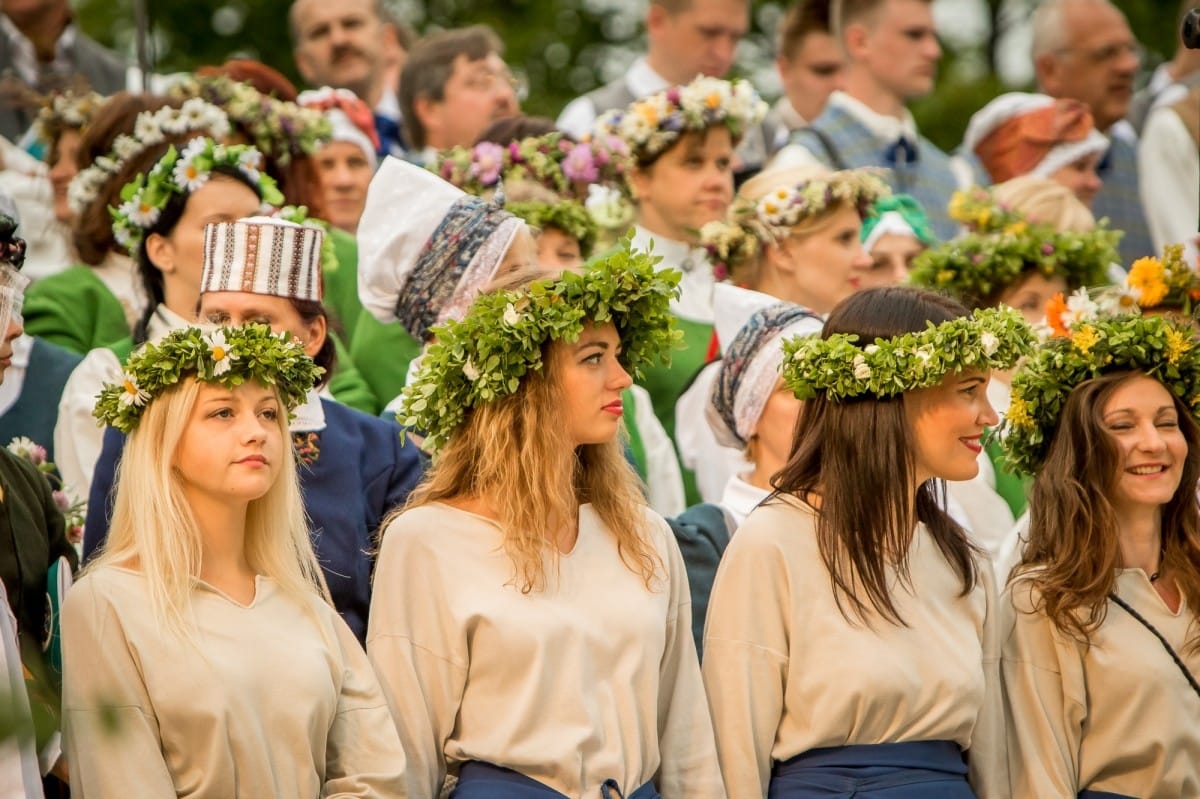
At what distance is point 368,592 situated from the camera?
5480 millimetres

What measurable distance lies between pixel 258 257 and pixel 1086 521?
252 cm

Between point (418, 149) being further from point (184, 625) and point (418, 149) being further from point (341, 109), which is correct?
point (184, 625)

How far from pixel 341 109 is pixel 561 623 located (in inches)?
187

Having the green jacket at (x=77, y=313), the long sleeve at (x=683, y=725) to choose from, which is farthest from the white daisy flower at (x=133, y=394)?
the green jacket at (x=77, y=313)

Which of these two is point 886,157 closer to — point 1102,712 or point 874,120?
point 874,120

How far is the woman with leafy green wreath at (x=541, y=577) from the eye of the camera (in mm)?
4715

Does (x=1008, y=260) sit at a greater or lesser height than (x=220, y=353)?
greater

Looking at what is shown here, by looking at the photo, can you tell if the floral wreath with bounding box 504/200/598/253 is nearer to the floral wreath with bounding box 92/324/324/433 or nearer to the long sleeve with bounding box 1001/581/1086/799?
the floral wreath with bounding box 92/324/324/433

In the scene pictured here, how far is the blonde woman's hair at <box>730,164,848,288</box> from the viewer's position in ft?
25.1

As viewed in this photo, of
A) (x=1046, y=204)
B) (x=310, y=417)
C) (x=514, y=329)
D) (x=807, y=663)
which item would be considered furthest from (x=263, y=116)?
(x=807, y=663)

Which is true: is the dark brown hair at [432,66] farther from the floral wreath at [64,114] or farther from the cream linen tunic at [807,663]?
the cream linen tunic at [807,663]

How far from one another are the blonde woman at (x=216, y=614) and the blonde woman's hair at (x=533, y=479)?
440mm

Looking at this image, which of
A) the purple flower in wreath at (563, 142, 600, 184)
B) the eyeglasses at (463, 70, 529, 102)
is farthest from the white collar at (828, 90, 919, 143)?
the purple flower in wreath at (563, 142, 600, 184)

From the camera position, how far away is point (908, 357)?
5145 mm
